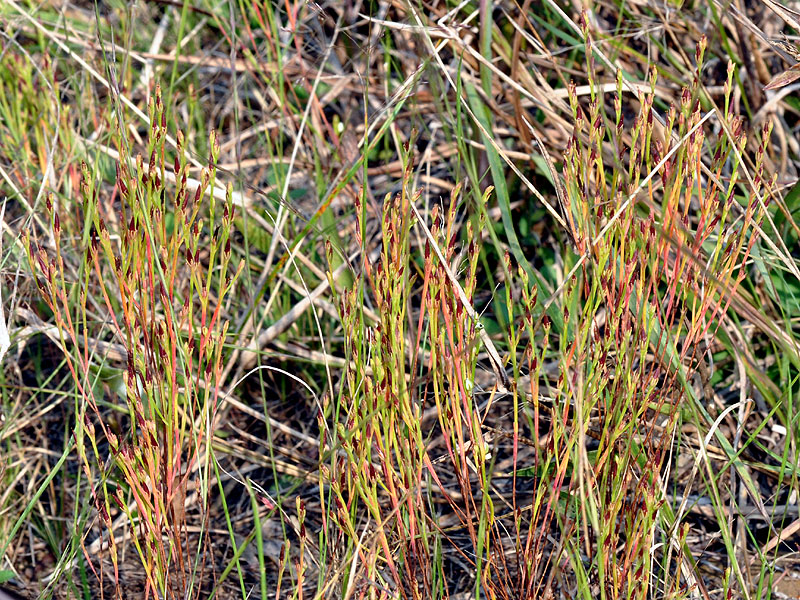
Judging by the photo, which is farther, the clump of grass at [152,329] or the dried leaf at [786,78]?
the dried leaf at [786,78]

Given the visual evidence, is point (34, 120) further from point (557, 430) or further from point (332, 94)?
point (557, 430)

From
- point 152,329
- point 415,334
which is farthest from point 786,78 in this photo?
point 152,329

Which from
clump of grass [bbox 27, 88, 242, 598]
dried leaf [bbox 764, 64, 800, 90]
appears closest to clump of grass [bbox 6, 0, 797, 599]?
clump of grass [bbox 27, 88, 242, 598]

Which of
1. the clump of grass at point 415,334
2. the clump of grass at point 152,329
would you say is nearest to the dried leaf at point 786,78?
the clump of grass at point 415,334

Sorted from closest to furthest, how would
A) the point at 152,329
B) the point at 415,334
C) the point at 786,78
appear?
the point at 152,329
the point at 786,78
the point at 415,334

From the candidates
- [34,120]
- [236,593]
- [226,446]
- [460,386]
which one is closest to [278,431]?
[226,446]

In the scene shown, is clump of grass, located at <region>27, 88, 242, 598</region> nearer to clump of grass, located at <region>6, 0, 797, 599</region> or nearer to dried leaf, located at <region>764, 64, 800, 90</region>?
clump of grass, located at <region>6, 0, 797, 599</region>

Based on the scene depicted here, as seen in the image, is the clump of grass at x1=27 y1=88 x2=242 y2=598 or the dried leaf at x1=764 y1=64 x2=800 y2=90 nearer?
the clump of grass at x1=27 y1=88 x2=242 y2=598

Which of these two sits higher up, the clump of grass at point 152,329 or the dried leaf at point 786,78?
the dried leaf at point 786,78

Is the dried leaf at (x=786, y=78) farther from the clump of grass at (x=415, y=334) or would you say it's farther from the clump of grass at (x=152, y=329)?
the clump of grass at (x=152, y=329)

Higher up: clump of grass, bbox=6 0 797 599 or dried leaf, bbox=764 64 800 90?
dried leaf, bbox=764 64 800 90

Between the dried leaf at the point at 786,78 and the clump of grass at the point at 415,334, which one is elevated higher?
the dried leaf at the point at 786,78

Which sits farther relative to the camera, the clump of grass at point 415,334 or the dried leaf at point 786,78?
the dried leaf at point 786,78

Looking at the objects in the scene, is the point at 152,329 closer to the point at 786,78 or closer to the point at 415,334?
the point at 415,334
